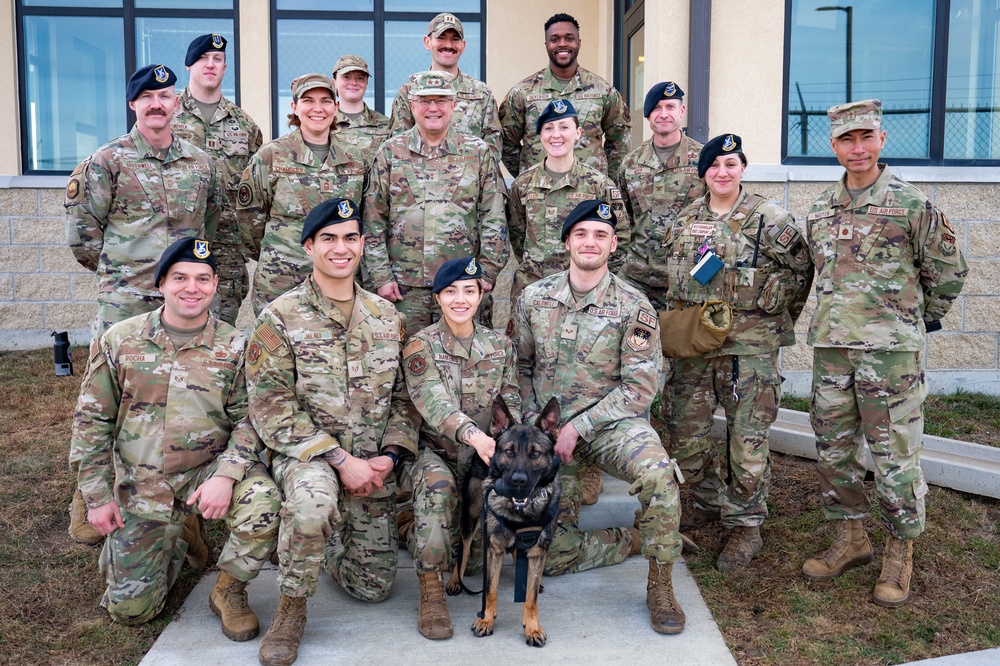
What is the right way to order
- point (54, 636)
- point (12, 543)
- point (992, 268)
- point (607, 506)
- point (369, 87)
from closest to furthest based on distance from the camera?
point (54, 636) → point (12, 543) → point (607, 506) → point (992, 268) → point (369, 87)

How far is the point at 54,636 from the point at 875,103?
4.48m

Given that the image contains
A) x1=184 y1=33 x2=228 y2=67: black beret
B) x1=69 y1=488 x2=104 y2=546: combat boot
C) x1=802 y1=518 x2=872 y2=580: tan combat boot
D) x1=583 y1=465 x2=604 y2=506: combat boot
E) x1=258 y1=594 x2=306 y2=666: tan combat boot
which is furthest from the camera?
x1=184 y1=33 x2=228 y2=67: black beret

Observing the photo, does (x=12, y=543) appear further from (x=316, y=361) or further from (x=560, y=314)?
(x=560, y=314)

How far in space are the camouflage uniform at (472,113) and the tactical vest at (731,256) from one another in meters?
1.62

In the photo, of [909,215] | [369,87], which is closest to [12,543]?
[909,215]

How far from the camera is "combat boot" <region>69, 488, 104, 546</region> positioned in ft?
14.7

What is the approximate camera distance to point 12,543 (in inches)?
175

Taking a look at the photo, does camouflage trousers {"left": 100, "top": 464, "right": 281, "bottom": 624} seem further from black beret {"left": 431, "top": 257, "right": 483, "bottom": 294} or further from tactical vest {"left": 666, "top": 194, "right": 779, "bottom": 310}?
tactical vest {"left": 666, "top": 194, "right": 779, "bottom": 310}

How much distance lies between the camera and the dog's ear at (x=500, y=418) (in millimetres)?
3605

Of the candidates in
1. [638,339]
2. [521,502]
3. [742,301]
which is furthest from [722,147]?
[521,502]

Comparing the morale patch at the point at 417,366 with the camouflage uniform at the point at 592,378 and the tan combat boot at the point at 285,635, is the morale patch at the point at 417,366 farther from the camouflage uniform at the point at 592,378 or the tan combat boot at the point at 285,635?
the tan combat boot at the point at 285,635

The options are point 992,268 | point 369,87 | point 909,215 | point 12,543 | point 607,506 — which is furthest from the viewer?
point 369,87

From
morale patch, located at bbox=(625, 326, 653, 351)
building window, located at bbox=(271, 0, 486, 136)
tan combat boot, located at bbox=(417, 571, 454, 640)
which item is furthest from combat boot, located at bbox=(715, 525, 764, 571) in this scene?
building window, located at bbox=(271, 0, 486, 136)

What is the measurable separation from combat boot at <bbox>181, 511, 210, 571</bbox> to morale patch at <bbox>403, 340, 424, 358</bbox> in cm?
131
